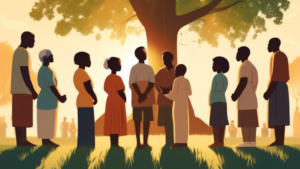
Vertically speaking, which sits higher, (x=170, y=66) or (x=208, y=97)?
(x=170, y=66)

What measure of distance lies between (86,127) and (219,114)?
11.7 feet

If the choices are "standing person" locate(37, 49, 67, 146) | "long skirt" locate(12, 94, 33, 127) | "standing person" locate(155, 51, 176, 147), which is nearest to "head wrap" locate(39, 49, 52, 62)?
"standing person" locate(37, 49, 67, 146)

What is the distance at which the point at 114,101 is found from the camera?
33.9ft

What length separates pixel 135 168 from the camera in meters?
8.23

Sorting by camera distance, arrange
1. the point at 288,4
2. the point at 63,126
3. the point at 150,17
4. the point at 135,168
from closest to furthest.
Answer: the point at 135,168, the point at 150,17, the point at 288,4, the point at 63,126

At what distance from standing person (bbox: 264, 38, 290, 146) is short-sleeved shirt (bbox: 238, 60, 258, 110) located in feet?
1.48

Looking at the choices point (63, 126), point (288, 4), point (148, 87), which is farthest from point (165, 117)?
point (63, 126)

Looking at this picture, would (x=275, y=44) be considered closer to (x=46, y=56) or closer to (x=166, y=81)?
(x=166, y=81)

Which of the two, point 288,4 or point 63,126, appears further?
point 63,126

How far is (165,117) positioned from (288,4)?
10153mm

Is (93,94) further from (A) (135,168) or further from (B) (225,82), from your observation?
(B) (225,82)

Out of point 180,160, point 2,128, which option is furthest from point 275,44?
point 2,128

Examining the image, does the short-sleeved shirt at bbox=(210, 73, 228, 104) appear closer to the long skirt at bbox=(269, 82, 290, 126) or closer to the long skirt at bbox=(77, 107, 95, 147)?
the long skirt at bbox=(269, 82, 290, 126)

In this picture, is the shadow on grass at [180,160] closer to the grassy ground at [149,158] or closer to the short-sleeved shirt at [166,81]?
the grassy ground at [149,158]
